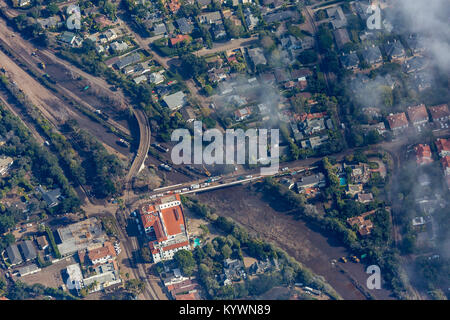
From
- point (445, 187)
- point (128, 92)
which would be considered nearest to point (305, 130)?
point (445, 187)


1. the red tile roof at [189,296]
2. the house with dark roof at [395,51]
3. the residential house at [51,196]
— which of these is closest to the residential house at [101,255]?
the residential house at [51,196]

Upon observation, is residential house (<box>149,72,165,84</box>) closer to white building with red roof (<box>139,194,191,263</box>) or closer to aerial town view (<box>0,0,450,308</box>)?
aerial town view (<box>0,0,450,308</box>)

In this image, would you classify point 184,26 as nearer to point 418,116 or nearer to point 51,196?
point 51,196

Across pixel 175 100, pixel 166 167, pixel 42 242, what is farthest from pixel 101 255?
pixel 175 100

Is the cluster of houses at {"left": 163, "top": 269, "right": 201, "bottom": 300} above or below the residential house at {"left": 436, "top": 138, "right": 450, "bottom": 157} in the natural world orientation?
below

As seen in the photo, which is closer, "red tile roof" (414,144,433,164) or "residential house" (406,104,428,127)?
"red tile roof" (414,144,433,164)

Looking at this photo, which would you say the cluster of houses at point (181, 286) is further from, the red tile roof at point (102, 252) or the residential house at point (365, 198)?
the residential house at point (365, 198)

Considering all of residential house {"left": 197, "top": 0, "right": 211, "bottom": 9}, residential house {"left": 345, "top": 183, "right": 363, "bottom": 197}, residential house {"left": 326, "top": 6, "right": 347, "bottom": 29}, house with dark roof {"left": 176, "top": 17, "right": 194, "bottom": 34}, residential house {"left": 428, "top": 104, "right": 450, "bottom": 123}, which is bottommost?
residential house {"left": 345, "top": 183, "right": 363, "bottom": 197}

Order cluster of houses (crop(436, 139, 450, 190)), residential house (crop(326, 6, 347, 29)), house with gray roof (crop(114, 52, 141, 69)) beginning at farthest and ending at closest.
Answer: residential house (crop(326, 6, 347, 29)) < house with gray roof (crop(114, 52, 141, 69)) < cluster of houses (crop(436, 139, 450, 190))

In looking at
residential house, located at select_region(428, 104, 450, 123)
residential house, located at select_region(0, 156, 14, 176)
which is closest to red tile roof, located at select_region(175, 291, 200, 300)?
residential house, located at select_region(0, 156, 14, 176)
